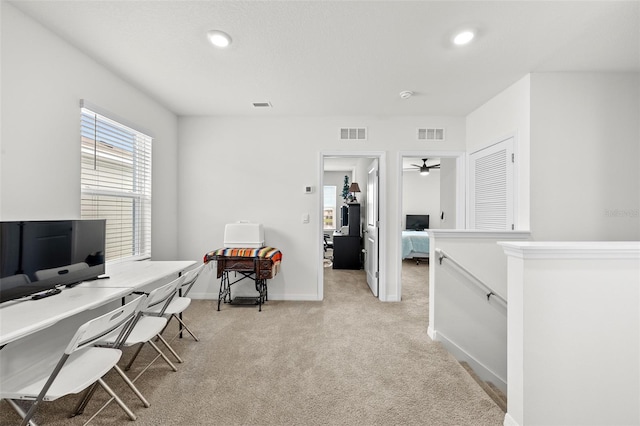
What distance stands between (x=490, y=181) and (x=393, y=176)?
3.91 feet

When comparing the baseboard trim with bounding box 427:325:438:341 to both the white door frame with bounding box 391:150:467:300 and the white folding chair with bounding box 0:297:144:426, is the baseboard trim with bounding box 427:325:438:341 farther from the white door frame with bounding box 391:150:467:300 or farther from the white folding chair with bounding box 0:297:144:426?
the white folding chair with bounding box 0:297:144:426

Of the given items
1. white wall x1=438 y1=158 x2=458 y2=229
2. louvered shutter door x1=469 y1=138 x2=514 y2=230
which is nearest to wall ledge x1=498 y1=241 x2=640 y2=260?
louvered shutter door x1=469 y1=138 x2=514 y2=230

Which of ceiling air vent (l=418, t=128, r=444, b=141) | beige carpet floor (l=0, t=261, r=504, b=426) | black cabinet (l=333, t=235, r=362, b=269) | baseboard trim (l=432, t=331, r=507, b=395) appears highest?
ceiling air vent (l=418, t=128, r=444, b=141)

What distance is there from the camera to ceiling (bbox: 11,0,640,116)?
1.84 m

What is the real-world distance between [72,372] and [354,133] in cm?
366

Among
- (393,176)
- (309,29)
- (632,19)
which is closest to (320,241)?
(393,176)

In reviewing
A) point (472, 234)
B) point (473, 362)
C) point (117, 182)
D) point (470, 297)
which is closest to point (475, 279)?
point (470, 297)

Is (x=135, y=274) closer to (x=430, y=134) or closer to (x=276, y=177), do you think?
(x=276, y=177)

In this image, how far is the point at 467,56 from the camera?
2383mm

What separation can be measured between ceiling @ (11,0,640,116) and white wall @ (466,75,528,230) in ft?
0.44

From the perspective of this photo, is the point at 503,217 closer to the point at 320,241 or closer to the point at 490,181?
the point at 490,181

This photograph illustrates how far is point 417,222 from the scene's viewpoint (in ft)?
26.9

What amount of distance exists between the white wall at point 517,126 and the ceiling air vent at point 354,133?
5.04 feet

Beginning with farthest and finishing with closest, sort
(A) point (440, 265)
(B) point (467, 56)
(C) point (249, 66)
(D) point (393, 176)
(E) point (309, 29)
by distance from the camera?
(D) point (393, 176) → (A) point (440, 265) → (C) point (249, 66) → (B) point (467, 56) → (E) point (309, 29)
